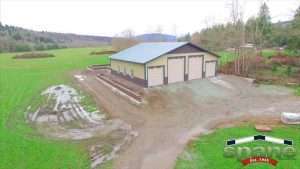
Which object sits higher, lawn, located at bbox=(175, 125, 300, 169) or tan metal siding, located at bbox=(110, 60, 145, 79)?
tan metal siding, located at bbox=(110, 60, 145, 79)

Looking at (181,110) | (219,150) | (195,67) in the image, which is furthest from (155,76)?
(219,150)

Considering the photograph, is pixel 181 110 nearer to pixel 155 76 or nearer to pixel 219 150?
pixel 155 76

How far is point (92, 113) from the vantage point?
1398cm

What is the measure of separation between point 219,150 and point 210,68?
14.1 meters

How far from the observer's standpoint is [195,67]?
20.8m

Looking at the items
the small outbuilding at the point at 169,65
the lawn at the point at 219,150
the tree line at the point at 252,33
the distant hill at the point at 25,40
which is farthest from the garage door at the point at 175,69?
the distant hill at the point at 25,40

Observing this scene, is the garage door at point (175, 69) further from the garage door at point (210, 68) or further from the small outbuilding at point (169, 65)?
the garage door at point (210, 68)

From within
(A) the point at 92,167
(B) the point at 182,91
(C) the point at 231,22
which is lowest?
(A) the point at 92,167

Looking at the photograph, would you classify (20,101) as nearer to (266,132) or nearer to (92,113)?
(92,113)

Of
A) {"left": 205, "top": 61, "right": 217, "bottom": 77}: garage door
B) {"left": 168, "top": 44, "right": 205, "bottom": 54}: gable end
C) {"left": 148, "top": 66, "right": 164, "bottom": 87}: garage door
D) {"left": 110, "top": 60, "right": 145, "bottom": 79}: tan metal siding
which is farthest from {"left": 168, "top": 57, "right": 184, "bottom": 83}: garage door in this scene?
{"left": 205, "top": 61, "right": 217, "bottom": 77}: garage door

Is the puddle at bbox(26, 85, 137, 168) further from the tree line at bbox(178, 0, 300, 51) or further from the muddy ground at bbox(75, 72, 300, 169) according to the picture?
the tree line at bbox(178, 0, 300, 51)

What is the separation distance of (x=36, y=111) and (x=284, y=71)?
75.9ft

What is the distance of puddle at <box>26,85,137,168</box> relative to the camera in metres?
9.53

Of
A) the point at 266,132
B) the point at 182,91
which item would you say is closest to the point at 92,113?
the point at 182,91
